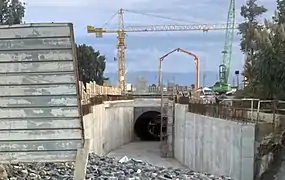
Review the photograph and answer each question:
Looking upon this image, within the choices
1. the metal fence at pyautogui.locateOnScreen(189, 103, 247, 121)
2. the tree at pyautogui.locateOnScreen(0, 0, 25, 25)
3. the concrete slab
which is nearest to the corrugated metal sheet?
the metal fence at pyautogui.locateOnScreen(189, 103, 247, 121)

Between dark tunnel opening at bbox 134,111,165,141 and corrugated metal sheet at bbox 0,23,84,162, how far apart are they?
163 feet

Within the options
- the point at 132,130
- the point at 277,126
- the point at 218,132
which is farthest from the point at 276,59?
the point at 132,130

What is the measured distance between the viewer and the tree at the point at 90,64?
72562mm

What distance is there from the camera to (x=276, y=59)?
1136 inches

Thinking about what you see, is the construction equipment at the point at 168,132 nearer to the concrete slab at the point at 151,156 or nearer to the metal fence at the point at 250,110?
the concrete slab at the point at 151,156

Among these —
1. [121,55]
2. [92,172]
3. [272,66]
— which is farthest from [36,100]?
[121,55]

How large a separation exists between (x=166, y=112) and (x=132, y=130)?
13.5 metres

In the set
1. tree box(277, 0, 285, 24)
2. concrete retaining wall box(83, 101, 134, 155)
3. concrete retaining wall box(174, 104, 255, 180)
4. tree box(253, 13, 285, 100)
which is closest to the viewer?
concrete retaining wall box(174, 104, 255, 180)

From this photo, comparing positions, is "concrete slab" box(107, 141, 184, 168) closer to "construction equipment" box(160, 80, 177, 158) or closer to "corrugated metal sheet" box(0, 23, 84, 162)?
"construction equipment" box(160, 80, 177, 158)

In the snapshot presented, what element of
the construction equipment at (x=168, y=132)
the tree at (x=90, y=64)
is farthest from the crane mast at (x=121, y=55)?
the construction equipment at (x=168, y=132)

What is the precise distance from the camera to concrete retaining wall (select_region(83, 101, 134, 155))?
32037 millimetres

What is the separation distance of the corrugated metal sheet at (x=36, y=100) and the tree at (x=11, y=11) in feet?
Answer: 116

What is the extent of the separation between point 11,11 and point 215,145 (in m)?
28.5

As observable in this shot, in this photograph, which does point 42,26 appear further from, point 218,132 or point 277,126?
point 218,132
